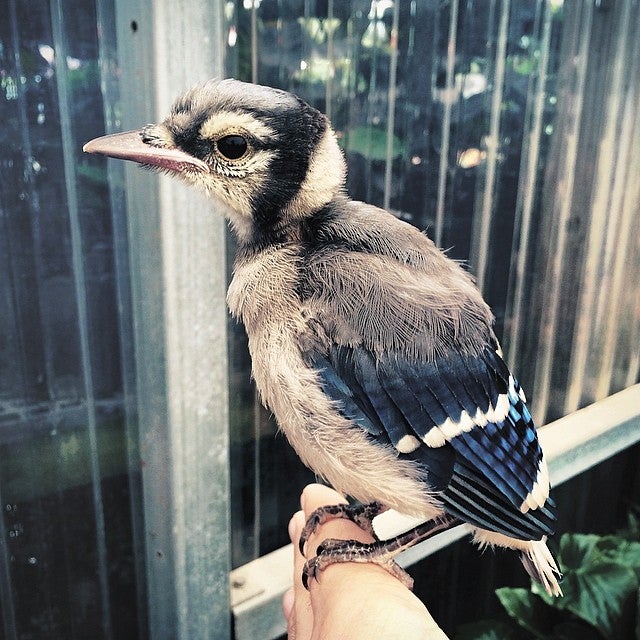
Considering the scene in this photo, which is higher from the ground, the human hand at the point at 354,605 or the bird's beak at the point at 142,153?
the bird's beak at the point at 142,153

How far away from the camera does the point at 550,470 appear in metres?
2.19

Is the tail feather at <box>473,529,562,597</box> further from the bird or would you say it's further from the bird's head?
the bird's head

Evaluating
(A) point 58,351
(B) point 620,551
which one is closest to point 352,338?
(A) point 58,351

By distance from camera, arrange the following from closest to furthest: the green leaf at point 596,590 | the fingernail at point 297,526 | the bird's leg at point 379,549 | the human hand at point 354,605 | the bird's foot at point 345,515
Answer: the human hand at point 354,605
the bird's leg at point 379,549
the bird's foot at point 345,515
the fingernail at point 297,526
the green leaf at point 596,590

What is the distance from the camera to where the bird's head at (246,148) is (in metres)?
0.85

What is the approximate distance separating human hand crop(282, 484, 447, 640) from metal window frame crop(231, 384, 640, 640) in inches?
19.6

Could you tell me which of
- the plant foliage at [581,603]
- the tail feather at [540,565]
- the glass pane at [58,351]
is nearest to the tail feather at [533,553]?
the tail feather at [540,565]

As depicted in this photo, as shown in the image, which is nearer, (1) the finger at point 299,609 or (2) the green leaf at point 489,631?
(1) the finger at point 299,609

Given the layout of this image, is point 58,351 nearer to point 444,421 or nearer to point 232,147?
point 232,147

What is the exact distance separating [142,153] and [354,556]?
67 cm

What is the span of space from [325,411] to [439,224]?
3.50ft

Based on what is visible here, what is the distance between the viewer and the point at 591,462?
2408mm

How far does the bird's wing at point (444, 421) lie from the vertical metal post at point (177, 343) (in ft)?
1.67

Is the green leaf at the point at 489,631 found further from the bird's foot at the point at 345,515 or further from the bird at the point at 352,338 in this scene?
the bird at the point at 352,338
